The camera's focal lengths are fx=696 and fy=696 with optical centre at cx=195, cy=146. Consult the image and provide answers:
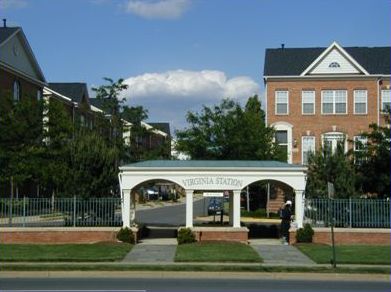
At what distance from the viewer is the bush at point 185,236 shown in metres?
26.4

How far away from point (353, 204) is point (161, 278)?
42.1 ft

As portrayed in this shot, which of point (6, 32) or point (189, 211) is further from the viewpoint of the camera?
point (6, 32)

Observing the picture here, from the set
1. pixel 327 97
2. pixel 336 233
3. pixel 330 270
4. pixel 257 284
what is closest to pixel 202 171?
pixel 336 233

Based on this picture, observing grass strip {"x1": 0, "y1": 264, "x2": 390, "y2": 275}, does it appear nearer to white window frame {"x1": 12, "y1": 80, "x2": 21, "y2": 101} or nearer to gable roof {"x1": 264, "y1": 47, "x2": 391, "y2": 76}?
gable roof {"x1": 264, "y1": 47, "x2": 391, "y2": 76}

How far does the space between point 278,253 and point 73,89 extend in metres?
55.3

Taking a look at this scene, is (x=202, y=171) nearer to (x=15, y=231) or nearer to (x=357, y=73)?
(x=15, y=231)

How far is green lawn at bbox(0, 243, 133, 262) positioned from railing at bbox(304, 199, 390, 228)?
8.08 m

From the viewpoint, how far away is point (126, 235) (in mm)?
26547

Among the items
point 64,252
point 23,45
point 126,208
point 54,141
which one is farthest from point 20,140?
point 23,45

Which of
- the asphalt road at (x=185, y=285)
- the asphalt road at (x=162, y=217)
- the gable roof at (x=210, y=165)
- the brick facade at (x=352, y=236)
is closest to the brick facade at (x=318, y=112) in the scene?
the asphalt road at (x=162, y=217)

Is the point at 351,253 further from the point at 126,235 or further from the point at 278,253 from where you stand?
the point at 126,235

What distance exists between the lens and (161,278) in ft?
57.8

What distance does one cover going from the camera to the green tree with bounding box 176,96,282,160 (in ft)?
A: 152

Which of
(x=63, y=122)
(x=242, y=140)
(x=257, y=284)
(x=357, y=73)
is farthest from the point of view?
Result: (x=357, y=73)
